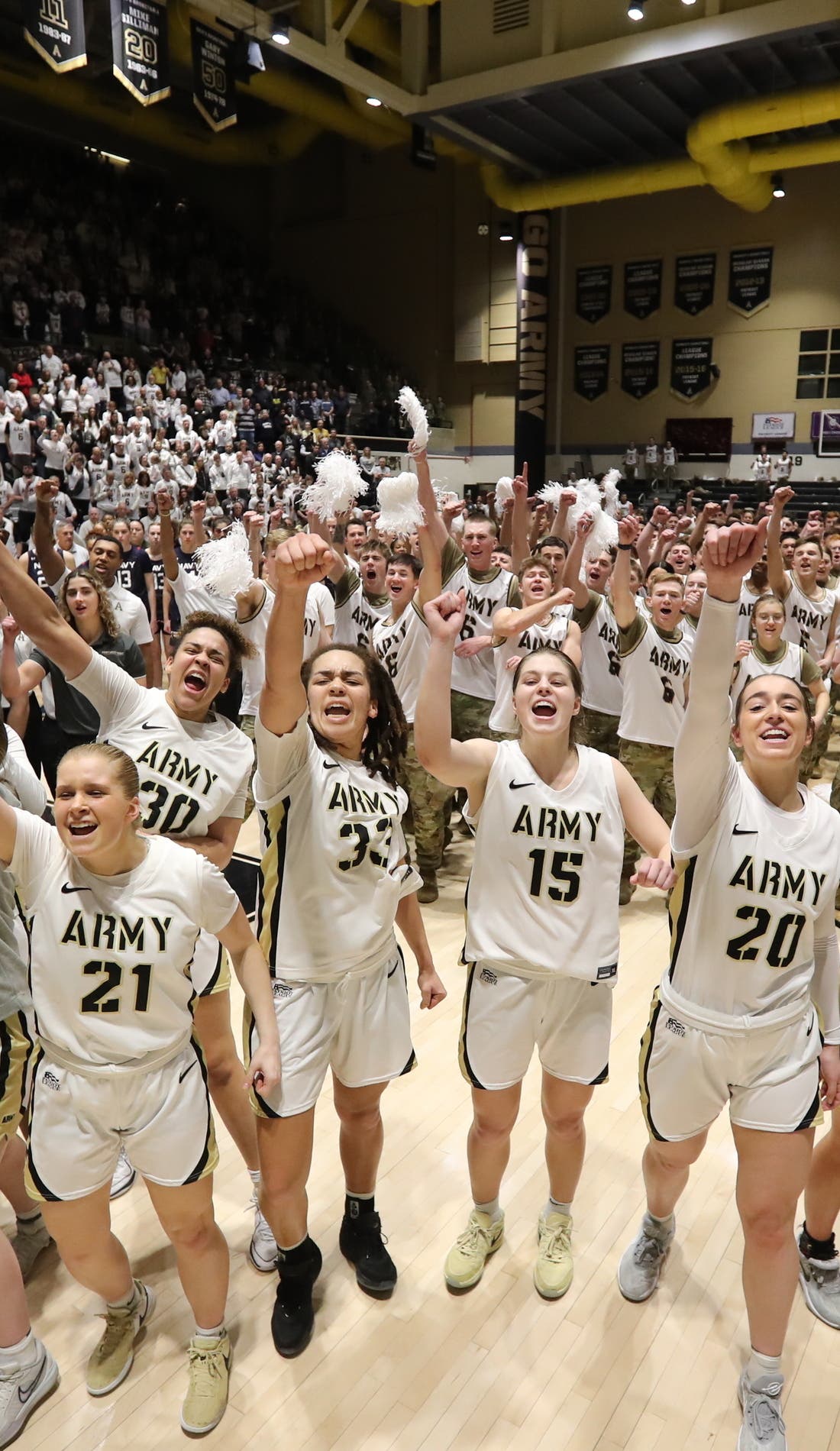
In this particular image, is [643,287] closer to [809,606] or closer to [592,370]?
[592,370]

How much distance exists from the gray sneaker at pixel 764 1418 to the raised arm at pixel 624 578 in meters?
3.29

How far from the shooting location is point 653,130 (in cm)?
1562

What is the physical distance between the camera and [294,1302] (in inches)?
93.0

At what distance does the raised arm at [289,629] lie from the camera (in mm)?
1812

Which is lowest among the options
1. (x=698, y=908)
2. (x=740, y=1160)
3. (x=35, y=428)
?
(x=740, y=1160)

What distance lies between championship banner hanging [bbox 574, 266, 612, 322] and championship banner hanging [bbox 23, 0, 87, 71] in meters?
12.2

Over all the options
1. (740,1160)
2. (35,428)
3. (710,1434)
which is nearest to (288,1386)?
(710,1434)

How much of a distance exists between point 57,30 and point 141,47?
101 cm

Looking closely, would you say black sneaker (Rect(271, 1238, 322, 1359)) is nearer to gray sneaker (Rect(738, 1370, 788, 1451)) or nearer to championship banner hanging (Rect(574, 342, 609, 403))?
gray sneaker (Rect(738, 1370, 788, 1451))

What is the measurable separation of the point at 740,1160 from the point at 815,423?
18.5m

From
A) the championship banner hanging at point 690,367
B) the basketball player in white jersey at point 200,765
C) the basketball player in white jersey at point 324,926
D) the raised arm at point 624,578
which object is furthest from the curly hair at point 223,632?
the championship banner hanging at point 690,367

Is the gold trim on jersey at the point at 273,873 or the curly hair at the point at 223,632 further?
the curly hair at the point at 223,632

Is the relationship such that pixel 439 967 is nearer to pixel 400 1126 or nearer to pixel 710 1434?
pixel 400 1126

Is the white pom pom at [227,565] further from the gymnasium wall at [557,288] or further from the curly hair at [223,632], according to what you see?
the gymnasium wall at [557,288]
